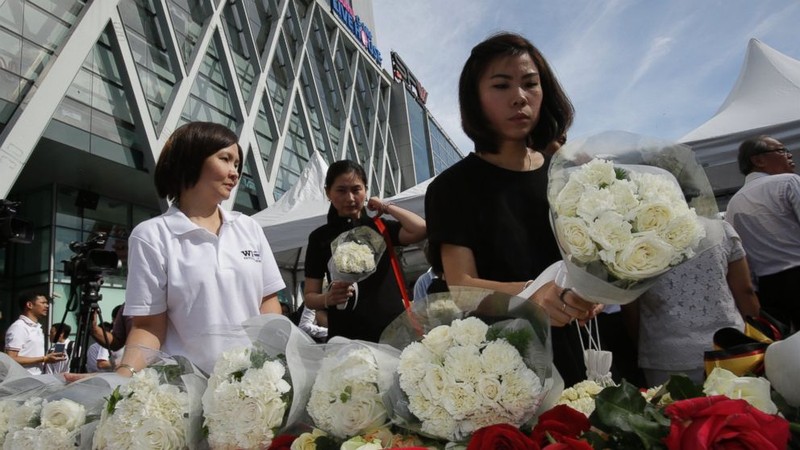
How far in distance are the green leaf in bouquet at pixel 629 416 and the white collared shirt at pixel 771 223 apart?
266 cm

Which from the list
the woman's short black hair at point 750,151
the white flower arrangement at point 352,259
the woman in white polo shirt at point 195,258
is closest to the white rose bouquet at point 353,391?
the woman in white polo shirt at point 195,258

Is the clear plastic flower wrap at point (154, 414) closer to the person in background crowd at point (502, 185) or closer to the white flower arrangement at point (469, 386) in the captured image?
the white flower arrangement at point (469, 386)

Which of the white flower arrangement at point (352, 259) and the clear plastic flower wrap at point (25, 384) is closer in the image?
the clear plastic flower wrap at point (25, 384)

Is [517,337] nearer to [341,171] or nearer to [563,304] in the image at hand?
[563,304]

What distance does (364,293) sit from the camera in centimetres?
274

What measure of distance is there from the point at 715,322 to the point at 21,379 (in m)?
2.30

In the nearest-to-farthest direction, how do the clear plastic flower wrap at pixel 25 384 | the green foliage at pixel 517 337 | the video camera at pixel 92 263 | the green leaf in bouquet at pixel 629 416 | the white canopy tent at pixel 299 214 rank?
1. the green leaf in bouquet at pixel 629 416
2. the green foliage at pixel 517 337
3. the clear plastic flower wrap at pixel 25 384
4. the video camera at pixel 92 263
5. the white canopy tent at pixel 299 214

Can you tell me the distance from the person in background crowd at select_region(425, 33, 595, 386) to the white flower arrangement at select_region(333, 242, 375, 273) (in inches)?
36.0

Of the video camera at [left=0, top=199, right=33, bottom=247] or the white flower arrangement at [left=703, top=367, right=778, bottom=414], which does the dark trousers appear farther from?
the video camera at [left=0, top=199, right=33, bottom=247]

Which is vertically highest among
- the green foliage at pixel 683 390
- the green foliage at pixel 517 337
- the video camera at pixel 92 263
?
the video camera at pixel 92 263

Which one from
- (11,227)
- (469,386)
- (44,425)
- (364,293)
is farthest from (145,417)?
(11,227)

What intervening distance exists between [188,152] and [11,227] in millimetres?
2568

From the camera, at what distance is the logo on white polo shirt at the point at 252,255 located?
6.34 ft

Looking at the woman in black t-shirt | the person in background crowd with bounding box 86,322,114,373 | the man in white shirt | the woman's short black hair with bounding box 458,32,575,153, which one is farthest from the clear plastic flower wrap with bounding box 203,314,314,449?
the man in white shirt
